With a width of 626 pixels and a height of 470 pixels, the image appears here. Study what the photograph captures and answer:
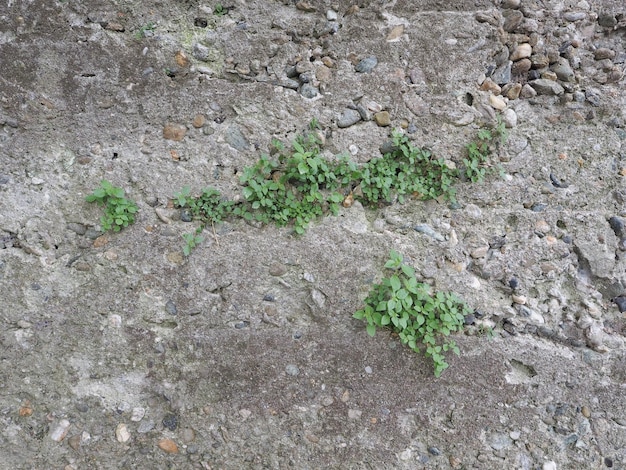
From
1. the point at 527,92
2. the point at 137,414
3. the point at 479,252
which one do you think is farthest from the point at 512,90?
the point at 137,414

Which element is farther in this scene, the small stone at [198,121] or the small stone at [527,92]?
the small stone at [527,92]

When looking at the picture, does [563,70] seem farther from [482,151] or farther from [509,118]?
[482,151]

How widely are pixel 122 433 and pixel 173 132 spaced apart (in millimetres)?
1366

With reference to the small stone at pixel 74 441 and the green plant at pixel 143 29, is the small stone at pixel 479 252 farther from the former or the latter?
the small stone at pixel 74 441

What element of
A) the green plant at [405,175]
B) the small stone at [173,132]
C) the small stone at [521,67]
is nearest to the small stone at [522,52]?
the small stone at [521,67]

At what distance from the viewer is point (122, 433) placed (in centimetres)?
194

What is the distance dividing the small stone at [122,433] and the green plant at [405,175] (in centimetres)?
150

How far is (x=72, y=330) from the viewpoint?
1.94 metres

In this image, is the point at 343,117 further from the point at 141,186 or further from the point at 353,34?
the point at 141,186

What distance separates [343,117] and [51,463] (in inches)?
79.4

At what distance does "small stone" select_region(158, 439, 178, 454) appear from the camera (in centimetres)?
195

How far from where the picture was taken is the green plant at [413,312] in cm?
191

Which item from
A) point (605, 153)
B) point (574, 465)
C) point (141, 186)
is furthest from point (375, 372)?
point (605, 153)

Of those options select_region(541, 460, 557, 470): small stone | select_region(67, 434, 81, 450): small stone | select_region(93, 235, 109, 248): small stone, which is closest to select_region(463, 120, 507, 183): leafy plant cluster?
select_region(541, 460, 557, 470): small stone
